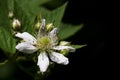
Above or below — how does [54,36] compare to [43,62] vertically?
above

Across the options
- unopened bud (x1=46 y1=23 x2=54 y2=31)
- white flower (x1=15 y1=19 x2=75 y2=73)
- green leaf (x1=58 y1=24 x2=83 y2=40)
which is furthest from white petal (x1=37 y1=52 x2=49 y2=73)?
green leaf (x1=58 y1=24 x2=83 y2=40)

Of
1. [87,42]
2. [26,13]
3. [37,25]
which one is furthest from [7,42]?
[87,42]

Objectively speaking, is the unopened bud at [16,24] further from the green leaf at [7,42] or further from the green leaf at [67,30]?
the green leaf at [67,30]

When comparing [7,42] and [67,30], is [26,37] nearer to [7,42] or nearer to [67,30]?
[7,42]

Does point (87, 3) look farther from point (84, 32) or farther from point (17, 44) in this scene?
point (17, 44)

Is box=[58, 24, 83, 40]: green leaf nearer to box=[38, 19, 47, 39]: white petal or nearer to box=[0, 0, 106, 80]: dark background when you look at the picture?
box=[0, 0, 106, 80]: dark background

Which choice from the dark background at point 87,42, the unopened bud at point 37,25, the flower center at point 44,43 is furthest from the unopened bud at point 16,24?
the dark background at point 87,42
